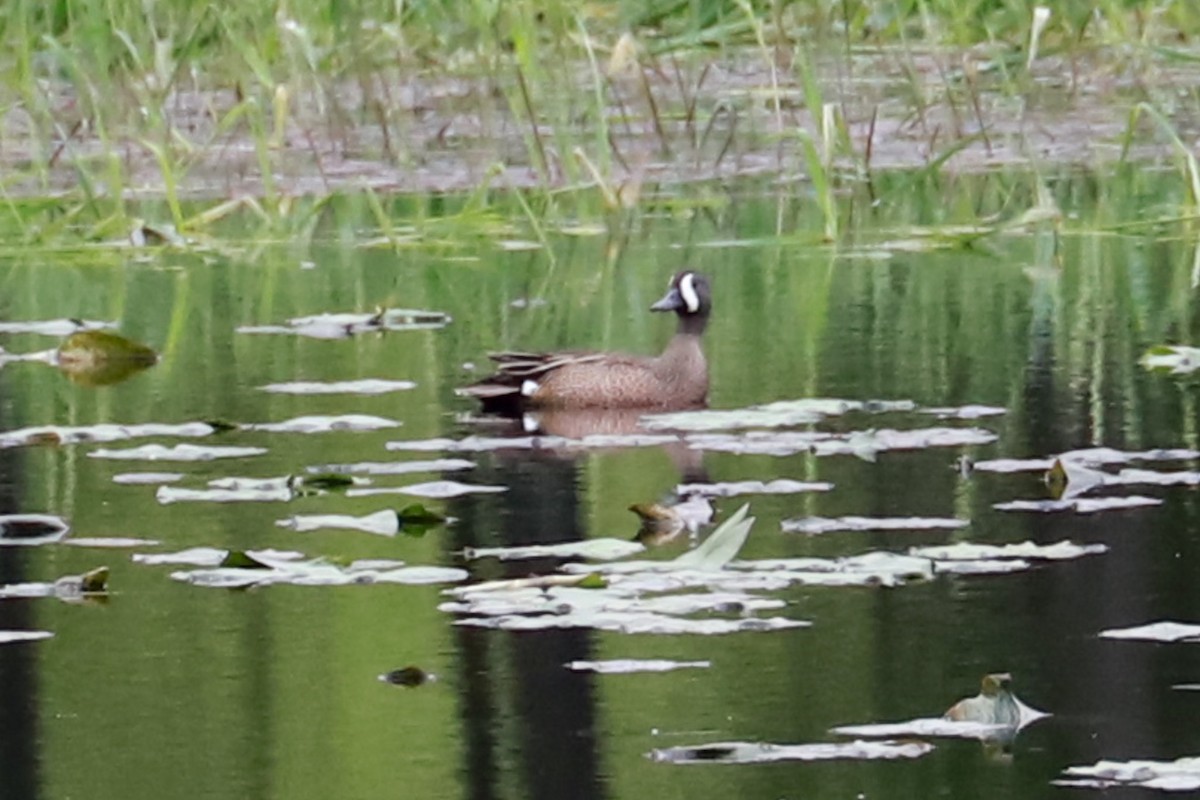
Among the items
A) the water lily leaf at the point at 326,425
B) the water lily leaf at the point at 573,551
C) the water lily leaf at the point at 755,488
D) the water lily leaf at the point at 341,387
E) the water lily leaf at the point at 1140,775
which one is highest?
the water lily leaf at the point at 341,387

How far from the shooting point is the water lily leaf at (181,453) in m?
7.08

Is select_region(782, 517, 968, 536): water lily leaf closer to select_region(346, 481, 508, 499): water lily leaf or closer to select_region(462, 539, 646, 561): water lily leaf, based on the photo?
select_region(462, 539, 646, 561): water lily leaf

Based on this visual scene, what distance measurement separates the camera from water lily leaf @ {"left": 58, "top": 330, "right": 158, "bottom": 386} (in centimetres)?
856

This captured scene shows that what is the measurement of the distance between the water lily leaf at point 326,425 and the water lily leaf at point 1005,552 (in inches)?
80.0

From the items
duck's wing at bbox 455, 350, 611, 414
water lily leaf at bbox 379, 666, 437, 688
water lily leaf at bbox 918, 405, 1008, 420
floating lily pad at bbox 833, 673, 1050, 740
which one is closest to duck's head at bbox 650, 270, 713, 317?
duck's wing at bbox 455, 350, 611, 414

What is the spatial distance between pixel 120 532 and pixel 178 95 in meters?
8.23

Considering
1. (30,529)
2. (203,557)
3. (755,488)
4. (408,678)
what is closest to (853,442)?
(755,488)

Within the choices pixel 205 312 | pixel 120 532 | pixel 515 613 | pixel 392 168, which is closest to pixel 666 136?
pixel 392 168

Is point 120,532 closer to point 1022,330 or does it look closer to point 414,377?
point 414,377

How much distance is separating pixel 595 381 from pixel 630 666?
10.0 feet

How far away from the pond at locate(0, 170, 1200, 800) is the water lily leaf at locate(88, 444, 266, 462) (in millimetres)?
35

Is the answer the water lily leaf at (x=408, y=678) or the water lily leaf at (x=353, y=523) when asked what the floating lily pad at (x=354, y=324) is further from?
the water lily leaf at (x=408, y=678)

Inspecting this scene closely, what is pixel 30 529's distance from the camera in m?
6.27

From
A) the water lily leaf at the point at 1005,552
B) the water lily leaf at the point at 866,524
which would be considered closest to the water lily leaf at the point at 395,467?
the water lily leaf at the point at 866,524
